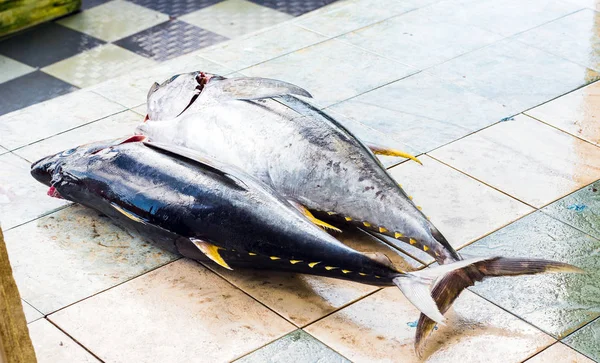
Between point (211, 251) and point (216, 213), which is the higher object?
point (216, 213)

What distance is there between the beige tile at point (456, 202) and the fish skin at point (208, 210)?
0.69 metres

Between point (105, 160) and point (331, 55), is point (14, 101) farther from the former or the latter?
point (105, 160)

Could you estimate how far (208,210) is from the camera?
3.34 m

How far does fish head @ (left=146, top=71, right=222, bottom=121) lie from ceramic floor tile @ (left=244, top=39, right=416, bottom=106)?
96 centimetres

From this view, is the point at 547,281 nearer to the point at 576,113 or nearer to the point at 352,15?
the point at 576,113

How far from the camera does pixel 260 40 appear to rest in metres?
5.55

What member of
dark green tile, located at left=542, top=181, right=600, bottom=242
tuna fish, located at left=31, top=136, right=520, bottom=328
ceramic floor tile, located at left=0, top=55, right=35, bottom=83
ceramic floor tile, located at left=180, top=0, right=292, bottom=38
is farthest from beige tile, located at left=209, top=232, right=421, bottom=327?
ceramic floor tile, located at left=180, top=0, right=292, bottom=38

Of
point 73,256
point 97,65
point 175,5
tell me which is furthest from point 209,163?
point 175,5

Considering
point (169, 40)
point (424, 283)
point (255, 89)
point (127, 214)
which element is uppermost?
point (255, 89)

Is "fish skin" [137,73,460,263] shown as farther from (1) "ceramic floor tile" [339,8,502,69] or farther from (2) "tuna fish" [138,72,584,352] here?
(1) "ceramic floor tile" [339,8,502,69]

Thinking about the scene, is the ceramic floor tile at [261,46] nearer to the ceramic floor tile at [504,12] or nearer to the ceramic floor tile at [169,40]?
the ceramic floor tile at [169,40]

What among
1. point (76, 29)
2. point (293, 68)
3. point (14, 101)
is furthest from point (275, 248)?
point (76, 29)

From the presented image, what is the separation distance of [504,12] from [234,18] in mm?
1872

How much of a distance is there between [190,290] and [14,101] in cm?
272
